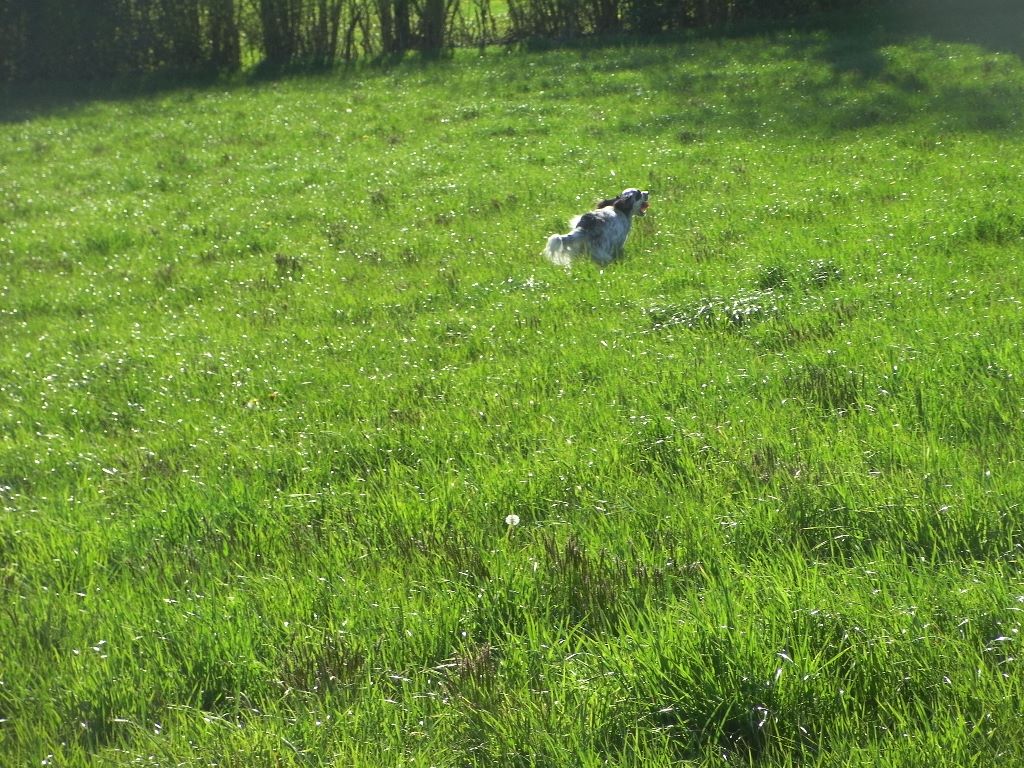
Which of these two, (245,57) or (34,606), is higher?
(245,57)

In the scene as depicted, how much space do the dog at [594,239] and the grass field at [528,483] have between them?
29 centimetres

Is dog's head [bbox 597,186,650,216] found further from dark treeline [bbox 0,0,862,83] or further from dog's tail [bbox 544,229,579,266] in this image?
dark treeline [bbox 0,0,862,83]

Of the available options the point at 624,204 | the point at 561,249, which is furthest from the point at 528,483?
the point at 624,204

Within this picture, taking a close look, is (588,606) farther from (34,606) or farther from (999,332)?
(999,332)

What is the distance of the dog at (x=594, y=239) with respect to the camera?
945 centimetres

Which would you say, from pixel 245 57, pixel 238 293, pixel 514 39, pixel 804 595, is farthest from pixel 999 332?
pixel 245 57

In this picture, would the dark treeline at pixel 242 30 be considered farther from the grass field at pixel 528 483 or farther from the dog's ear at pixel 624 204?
the dog's ear at pixel 624 204

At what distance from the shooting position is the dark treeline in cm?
2842

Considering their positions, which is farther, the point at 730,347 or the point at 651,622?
the point at 730,347

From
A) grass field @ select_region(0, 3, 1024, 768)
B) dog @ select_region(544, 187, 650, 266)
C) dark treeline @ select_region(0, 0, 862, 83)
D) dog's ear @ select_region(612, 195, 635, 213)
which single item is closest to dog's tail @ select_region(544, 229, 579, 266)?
dog @ select_region(544, 187, 650, 266)

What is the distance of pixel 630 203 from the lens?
10.5m

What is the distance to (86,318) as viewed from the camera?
A: 9055mm

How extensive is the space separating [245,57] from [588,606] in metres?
29.1

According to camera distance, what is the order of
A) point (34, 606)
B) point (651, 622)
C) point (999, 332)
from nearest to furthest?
point (651, 622) < point (34, 606) < point (999, 332)
